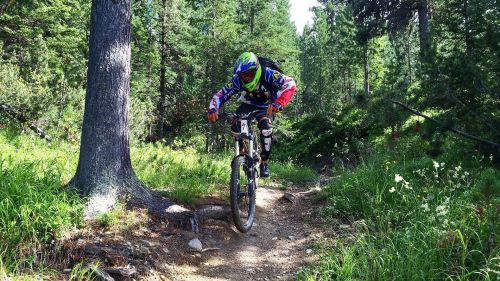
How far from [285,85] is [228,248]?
2.56 m

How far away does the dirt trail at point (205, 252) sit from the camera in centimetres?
405

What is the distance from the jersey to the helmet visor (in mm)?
141

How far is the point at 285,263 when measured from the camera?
479 cm

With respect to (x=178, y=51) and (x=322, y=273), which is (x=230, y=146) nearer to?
(x=178, y=51)

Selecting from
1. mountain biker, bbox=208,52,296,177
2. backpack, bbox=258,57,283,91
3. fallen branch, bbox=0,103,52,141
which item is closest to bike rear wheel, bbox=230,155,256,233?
mountain biker, bbox=208,52,296,177

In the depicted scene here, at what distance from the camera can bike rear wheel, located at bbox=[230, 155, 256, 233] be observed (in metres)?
5.21

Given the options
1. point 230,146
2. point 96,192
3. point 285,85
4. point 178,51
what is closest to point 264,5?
point 178,51

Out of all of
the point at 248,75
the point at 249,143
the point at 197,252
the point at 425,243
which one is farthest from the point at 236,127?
the point at 425,243

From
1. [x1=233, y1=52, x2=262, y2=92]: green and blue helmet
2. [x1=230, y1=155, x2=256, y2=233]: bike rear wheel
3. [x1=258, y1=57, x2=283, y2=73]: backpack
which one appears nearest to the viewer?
[x1=230, y1=155, x2=256, y2=233]: bike rear wheel

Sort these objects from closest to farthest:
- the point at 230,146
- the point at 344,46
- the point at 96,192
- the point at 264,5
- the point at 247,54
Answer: the point at 96,192 → the point at 247,54 → the point at 230,146 → the point at 264,5 → the point at 344,46

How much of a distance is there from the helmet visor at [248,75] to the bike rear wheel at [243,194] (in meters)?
1.18

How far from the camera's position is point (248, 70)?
577 centimetres

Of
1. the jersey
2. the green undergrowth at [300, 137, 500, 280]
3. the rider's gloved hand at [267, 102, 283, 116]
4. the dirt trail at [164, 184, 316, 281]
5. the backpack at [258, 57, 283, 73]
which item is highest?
the backpack at [258, 57, 283, 73]

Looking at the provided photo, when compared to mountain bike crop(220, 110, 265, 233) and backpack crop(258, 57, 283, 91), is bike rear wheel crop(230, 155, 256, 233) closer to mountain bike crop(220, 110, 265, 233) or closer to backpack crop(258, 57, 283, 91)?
mountain bike crop(220, 110, 265, 233)
